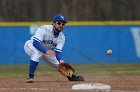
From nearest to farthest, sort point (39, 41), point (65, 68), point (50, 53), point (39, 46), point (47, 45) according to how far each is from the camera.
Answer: point (50, 53)
point (39, 46)
point (39, 41)
point (65, 68)
point (47, 45)

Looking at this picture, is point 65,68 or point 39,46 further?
point 65,68

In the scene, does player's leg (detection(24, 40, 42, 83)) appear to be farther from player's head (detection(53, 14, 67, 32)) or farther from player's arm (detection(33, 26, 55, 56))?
player's head (detection(53, 14, 67, 32))

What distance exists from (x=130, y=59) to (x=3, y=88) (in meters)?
9.75

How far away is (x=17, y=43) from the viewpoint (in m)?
18.4

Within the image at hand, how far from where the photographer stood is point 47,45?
10.6 m

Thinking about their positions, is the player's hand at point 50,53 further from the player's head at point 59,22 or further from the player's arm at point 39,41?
the player's head at point 59,22

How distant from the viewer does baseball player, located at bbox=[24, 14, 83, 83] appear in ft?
33.2

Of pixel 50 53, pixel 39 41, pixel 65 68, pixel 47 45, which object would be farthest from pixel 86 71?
pixel 50 53

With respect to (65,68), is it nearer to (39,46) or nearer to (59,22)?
(39,46)

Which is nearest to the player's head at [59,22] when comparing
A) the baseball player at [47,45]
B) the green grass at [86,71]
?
the baseball player at [47,45]

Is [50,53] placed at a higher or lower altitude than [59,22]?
lower

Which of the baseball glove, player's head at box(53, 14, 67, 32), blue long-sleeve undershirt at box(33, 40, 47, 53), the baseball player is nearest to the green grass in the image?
the baseball player

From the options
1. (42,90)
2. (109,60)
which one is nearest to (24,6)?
(109,60)

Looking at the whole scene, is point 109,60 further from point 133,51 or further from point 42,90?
point 42,90
